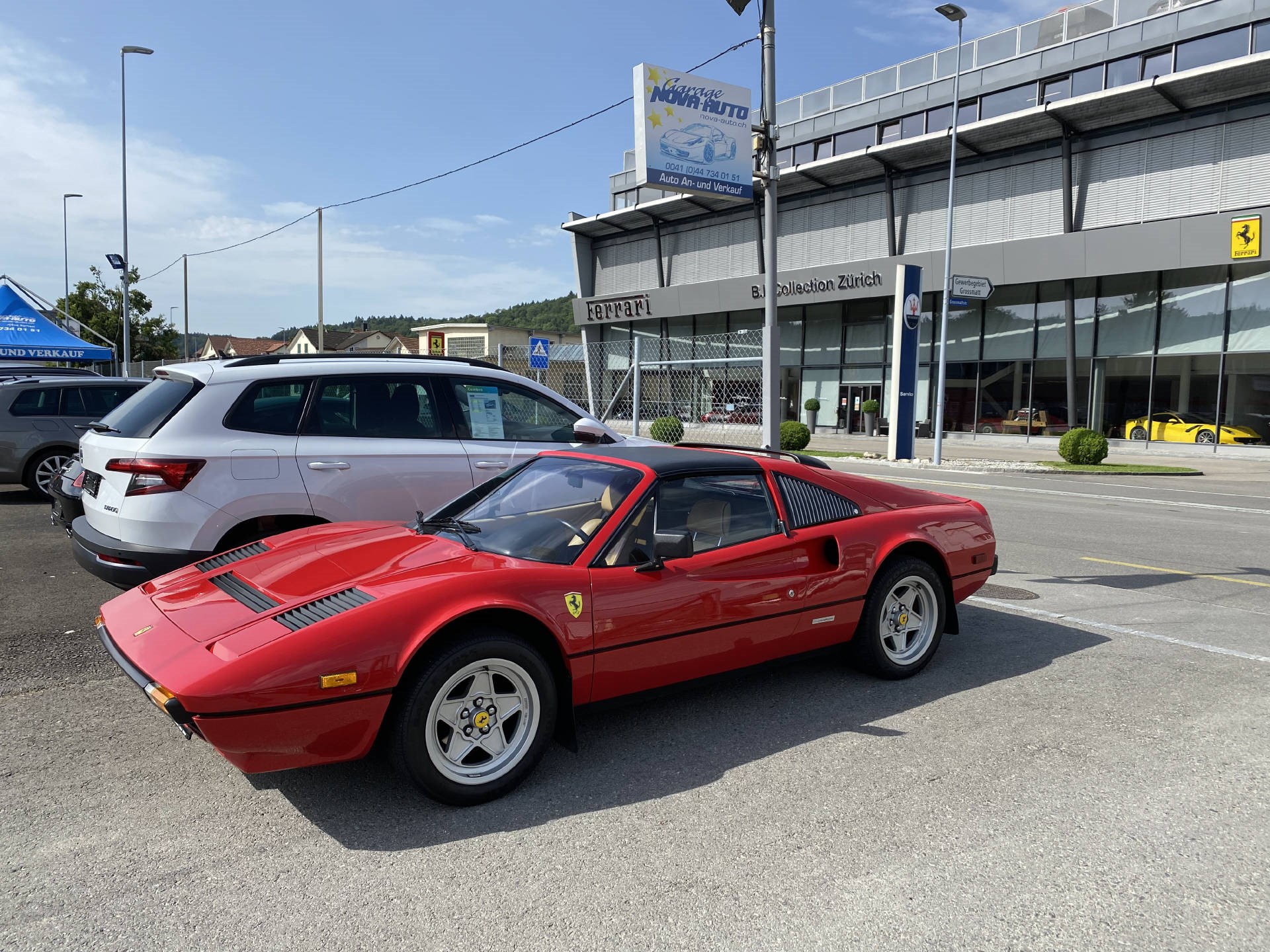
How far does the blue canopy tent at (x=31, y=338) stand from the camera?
21.6 m

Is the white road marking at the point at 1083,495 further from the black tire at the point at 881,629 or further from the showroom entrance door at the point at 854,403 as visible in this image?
the showroom entrance door at the point at 854,403

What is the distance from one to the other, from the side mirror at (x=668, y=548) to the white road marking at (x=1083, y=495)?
9135mm

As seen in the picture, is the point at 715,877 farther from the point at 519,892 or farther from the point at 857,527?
the point at 857,527

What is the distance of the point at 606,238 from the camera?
144ft

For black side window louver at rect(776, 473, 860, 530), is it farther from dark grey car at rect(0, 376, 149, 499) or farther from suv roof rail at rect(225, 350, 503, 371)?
dark grey car at rect(0, 376, 149, 499)

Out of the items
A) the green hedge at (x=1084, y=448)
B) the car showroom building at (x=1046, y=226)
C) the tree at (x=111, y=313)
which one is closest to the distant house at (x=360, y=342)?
the tree at (x=111, y=313)

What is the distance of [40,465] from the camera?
11.0m

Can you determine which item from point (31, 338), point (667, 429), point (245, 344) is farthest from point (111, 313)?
point (245, 344)

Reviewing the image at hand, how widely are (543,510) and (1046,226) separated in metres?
28.8

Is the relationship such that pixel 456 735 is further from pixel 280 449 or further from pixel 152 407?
pixel 152 407

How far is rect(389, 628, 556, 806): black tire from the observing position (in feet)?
10.5

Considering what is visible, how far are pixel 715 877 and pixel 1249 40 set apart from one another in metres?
30.6

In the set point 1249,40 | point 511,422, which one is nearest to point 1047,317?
point 1249,40

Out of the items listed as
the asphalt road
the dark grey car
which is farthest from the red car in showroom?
the dark grey car
